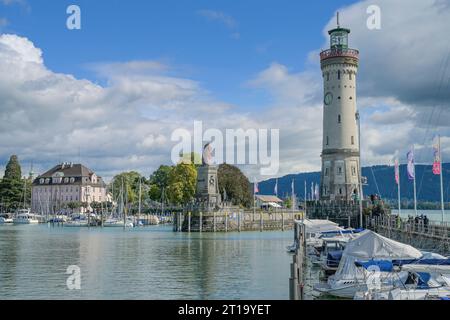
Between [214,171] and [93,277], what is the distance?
62.7 metres

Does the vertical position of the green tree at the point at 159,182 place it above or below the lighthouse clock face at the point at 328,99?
below

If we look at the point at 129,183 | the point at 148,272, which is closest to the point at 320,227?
the point at 148,272

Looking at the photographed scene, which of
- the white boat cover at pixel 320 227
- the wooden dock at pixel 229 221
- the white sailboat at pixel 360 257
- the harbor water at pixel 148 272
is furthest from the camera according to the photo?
the wooden dock at pixel 229 221

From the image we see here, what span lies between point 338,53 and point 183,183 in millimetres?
49341

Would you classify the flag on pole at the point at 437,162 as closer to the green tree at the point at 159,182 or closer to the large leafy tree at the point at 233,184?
the large leafy tree at the point at 233,184

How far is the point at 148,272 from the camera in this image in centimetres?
4253

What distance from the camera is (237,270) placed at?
4394cm

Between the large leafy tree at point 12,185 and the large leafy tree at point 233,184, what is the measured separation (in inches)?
2594

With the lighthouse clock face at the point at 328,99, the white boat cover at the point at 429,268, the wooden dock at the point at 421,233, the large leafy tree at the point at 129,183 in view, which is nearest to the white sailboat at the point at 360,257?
the white boat cover at the point at 429,268

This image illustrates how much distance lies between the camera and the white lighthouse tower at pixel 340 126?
9006 centimetres

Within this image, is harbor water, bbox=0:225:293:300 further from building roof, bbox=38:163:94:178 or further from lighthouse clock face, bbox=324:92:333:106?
building roof, bbox=38:163:94:178

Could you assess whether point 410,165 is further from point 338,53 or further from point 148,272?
point 338,53

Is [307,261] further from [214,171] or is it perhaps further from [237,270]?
[214,171]
